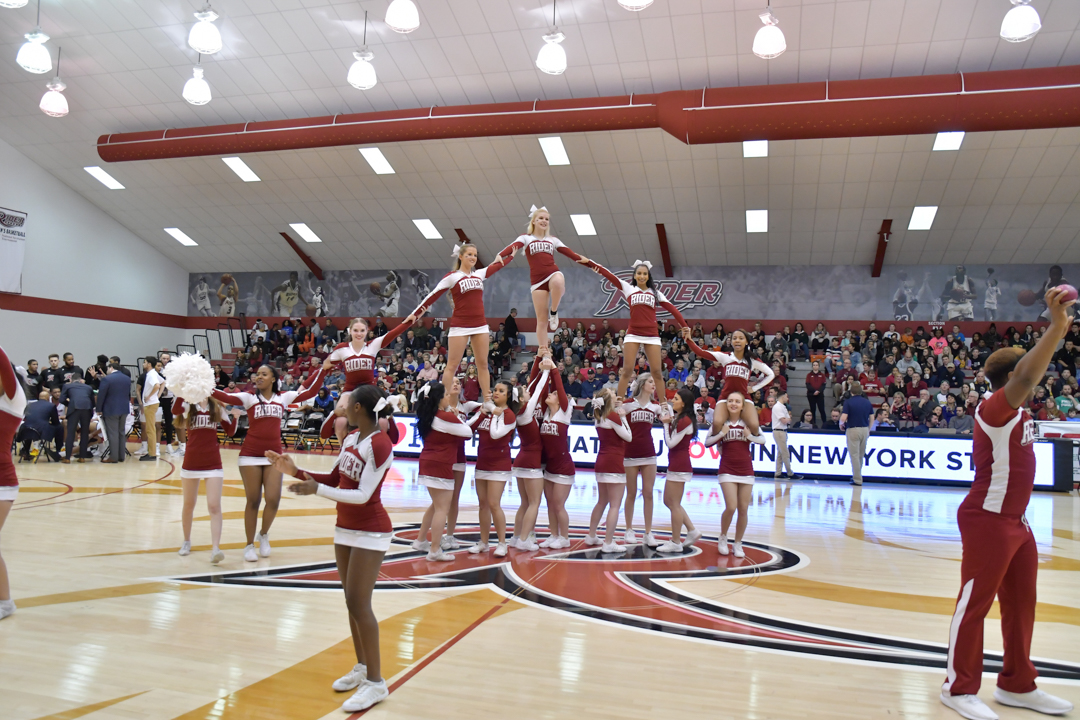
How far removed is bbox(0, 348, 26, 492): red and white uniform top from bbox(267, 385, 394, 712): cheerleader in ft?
7.83

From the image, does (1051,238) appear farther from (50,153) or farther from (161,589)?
(50,153)

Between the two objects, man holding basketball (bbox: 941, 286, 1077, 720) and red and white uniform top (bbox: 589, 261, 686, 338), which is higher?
red and white uniform top (bbox: 589, 261, 686, 338)

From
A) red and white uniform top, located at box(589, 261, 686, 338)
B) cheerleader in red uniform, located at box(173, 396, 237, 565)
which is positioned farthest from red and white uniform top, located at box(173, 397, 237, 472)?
red and white uniform top, located at box(589, 261, 686, 338)

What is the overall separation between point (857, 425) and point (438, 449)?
400 inches

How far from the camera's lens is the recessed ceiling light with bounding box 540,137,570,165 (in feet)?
54.6

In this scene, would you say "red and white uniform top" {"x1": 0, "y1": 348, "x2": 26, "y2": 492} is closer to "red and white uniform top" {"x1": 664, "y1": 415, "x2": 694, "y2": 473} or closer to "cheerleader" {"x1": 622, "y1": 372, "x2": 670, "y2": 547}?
"cheerleader" {"x1": 622, "y1": 372, "x2": 670, "y2": 547}

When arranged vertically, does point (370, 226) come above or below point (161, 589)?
above

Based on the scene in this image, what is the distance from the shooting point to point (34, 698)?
11.5 feet

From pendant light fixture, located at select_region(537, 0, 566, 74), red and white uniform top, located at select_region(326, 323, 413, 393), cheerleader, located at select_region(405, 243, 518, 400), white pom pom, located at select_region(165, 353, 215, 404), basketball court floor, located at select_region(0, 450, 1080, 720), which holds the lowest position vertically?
basketball court floor, located at select_region(0, 450, 1080, 720)

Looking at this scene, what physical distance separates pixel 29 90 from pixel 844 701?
22.4m

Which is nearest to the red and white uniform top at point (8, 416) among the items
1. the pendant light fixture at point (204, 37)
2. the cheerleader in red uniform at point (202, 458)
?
the cheerleader in red uniform at point (202, 458)

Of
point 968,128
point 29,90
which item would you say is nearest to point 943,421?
point 968,128

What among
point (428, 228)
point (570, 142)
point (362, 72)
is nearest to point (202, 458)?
point (362, 72)

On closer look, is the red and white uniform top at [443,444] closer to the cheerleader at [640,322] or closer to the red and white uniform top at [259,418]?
the red and white uniform top at [259,418]
